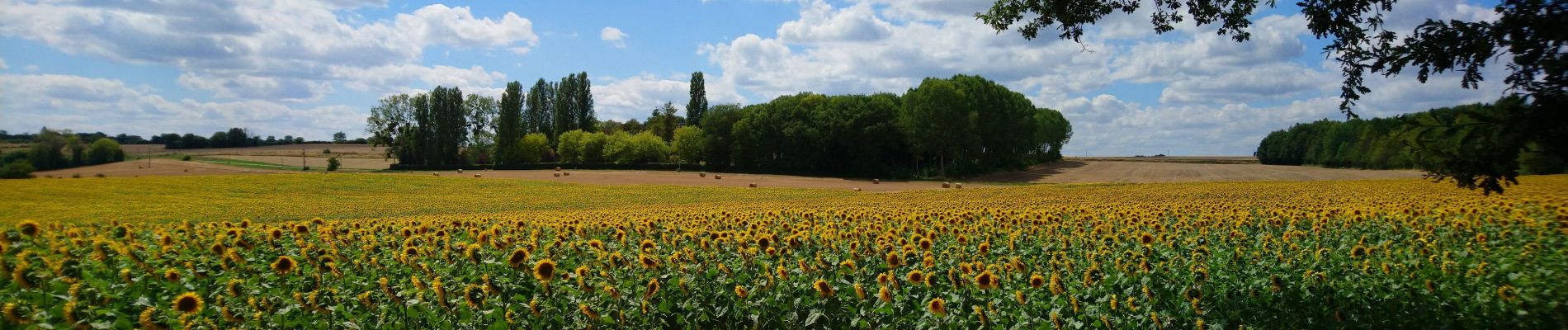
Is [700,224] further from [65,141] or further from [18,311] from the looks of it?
[65,141]

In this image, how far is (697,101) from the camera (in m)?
114

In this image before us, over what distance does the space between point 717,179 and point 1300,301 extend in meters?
59.0

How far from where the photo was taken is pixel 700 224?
10.5 meters

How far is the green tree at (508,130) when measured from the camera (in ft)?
325

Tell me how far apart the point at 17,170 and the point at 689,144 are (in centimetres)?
6827

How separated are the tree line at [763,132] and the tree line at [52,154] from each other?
57270 mm

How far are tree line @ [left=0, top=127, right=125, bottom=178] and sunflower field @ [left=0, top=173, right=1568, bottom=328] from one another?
2020cm

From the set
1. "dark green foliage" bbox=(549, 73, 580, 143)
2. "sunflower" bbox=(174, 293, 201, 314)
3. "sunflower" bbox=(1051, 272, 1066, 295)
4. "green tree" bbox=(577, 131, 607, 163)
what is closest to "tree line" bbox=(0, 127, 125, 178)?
"sunflower" bbox=(174, 293, 201, 314)

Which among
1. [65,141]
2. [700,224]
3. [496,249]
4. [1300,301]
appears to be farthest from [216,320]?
[65,141]

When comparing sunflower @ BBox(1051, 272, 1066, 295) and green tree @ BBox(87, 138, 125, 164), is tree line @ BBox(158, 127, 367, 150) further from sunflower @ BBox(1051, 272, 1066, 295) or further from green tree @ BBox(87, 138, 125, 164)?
sunflower @ BBox(1051, 272, 1066, 295)

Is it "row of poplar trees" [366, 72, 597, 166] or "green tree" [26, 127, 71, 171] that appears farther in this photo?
"row of poplar trees" [366, 72, 597, 166]

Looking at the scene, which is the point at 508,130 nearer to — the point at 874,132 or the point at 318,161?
the point at 318,161

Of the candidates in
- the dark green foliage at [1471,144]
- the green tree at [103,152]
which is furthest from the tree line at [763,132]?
the dark green foliage at [1471,144]

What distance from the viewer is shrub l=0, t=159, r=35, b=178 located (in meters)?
25.8
